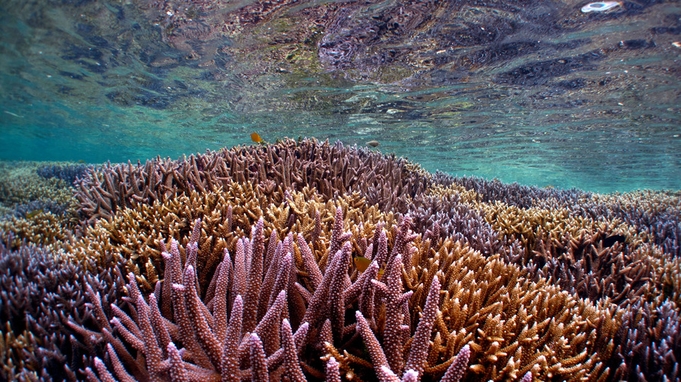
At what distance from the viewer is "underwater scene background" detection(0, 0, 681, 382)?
1.95 metres

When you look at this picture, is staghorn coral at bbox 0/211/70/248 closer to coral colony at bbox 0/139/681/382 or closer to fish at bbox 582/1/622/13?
coral colony at bbox 0/139/681/382

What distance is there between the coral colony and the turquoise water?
19.7 ft

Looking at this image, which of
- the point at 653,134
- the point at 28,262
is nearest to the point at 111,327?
the point at 28,262

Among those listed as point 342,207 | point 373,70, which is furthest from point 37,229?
point 373,70

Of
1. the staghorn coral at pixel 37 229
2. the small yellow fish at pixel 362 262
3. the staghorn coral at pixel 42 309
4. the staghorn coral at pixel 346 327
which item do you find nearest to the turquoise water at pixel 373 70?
the staghorn coral at pixel 37 229

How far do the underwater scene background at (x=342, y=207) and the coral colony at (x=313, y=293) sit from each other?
0.02 meters

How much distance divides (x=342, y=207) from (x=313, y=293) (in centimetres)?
213

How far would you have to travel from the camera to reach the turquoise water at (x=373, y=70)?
10914 millimetres

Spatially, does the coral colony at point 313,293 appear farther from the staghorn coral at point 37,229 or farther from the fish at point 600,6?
the fish at point 600,6

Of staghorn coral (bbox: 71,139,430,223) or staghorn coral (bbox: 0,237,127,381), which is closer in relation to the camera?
staghorn coral (bbox: 0,237,127,381)

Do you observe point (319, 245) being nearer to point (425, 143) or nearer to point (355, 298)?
point (355, 298)

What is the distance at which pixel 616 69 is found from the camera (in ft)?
43.2

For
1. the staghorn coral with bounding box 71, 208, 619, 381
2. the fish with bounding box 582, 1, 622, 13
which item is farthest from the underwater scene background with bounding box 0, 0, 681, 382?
the fish with bounding box 582, 1, 622, 13

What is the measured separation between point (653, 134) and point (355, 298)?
2999 cm
